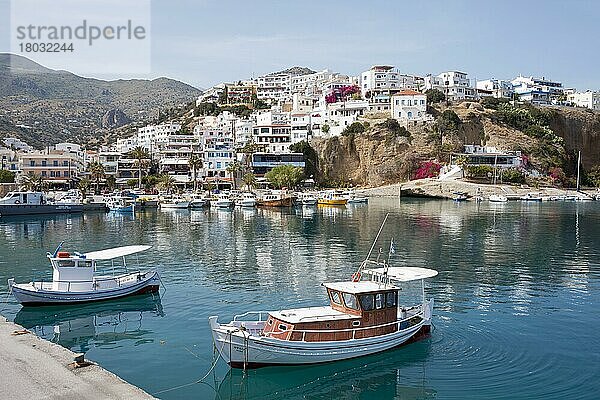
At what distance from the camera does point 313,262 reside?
42.9m

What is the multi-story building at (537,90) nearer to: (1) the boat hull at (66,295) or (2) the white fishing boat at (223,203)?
(2) the white fishing boat at (223,203)

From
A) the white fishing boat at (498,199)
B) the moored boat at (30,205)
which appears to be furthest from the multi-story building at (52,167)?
the white fishing boat at (498,199)

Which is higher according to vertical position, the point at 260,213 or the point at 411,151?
the point at 411,151

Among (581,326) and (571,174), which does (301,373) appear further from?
(571,174)

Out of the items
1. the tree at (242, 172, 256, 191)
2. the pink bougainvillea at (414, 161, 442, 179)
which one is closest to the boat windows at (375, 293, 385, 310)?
the tree at (242, 172, 256, 191)

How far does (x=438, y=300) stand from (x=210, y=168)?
9799 cm

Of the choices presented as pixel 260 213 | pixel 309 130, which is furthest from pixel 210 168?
pixel 260 213

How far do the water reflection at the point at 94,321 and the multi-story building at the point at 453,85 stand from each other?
13476 cm

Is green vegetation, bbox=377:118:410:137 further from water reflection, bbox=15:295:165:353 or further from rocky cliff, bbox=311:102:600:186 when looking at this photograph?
water reflection, bbox=15:295:165:353

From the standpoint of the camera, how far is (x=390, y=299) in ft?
74.2

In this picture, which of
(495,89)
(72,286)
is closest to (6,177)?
(72,286)

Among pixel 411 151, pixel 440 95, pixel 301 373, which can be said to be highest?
pixel 440 95

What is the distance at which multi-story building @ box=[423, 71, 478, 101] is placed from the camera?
515 ft

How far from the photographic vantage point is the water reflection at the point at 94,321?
2506cm
